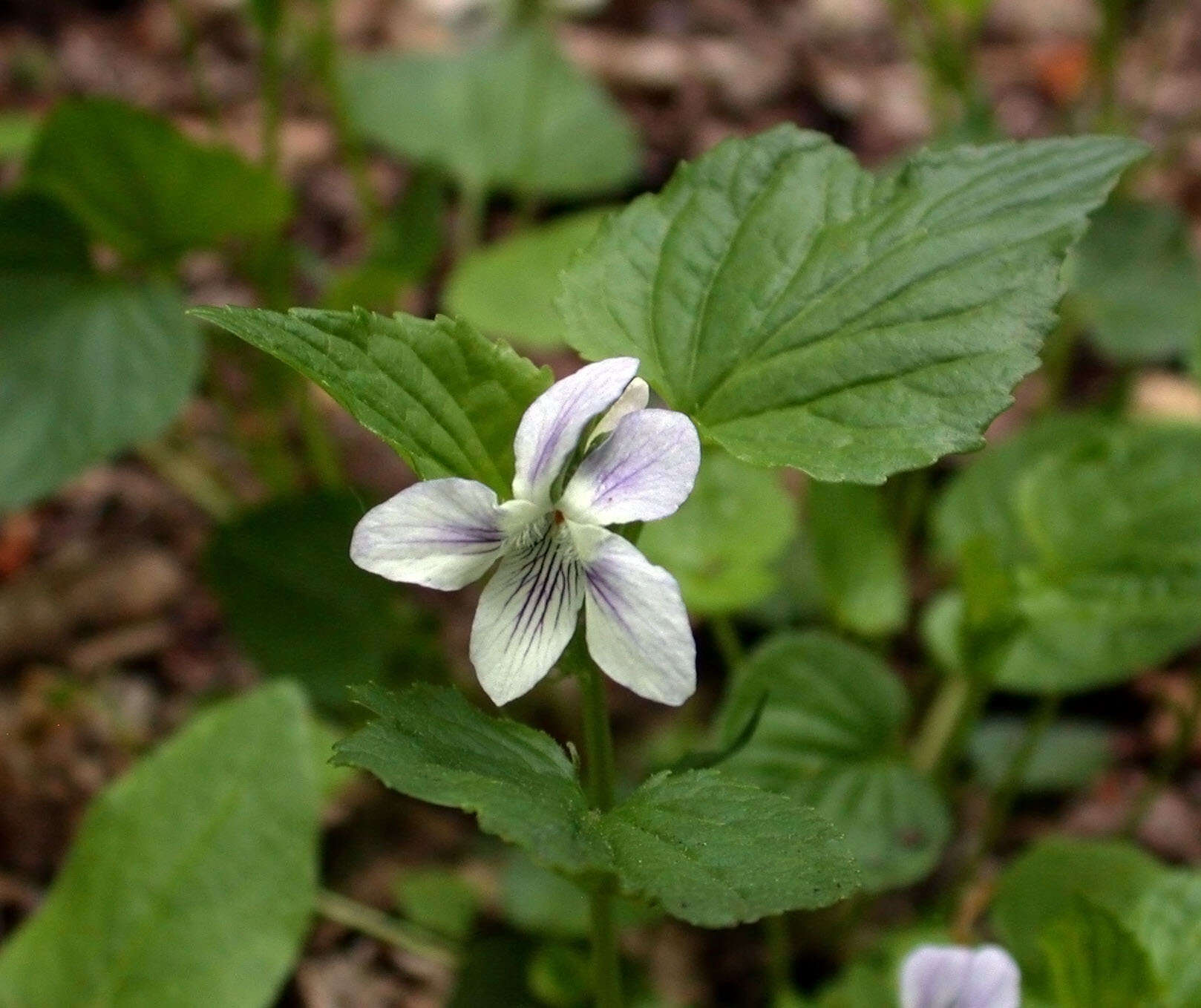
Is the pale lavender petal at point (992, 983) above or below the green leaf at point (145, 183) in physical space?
below

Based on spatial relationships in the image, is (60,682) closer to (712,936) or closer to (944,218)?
(712,936)

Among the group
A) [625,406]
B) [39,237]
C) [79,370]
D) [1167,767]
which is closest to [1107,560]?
[1167,767]

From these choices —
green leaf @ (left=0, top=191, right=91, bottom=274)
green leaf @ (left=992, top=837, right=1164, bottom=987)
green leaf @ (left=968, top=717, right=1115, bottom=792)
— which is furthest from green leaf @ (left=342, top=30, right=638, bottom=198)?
green leaf @ (left=992, top=837, right=1164, bottom=987)

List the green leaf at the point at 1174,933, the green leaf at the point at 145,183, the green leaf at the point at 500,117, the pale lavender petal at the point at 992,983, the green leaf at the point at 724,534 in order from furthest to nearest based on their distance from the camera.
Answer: the green leaf at the point at 500,117
the green leaf at the point at 145,183
the green leaf at the point at 724,534
the green leaf at the point at 1174,933
the pale lavender petal at the point at 992,983

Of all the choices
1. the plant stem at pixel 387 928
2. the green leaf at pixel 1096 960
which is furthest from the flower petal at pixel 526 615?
the plant stem at pixel 387 928

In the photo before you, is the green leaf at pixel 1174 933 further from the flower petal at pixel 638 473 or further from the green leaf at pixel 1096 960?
the flower petal at pixel 638 473

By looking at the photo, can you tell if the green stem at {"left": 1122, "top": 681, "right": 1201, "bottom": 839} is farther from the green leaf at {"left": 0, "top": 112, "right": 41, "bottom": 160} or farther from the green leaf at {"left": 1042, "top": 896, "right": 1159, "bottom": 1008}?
the green leaf at {"left": 0, "top": 112, "right": 41, "bottom": 160}

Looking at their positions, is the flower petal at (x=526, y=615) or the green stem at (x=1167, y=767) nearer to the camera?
the flower petal at (x=526, y=615)
